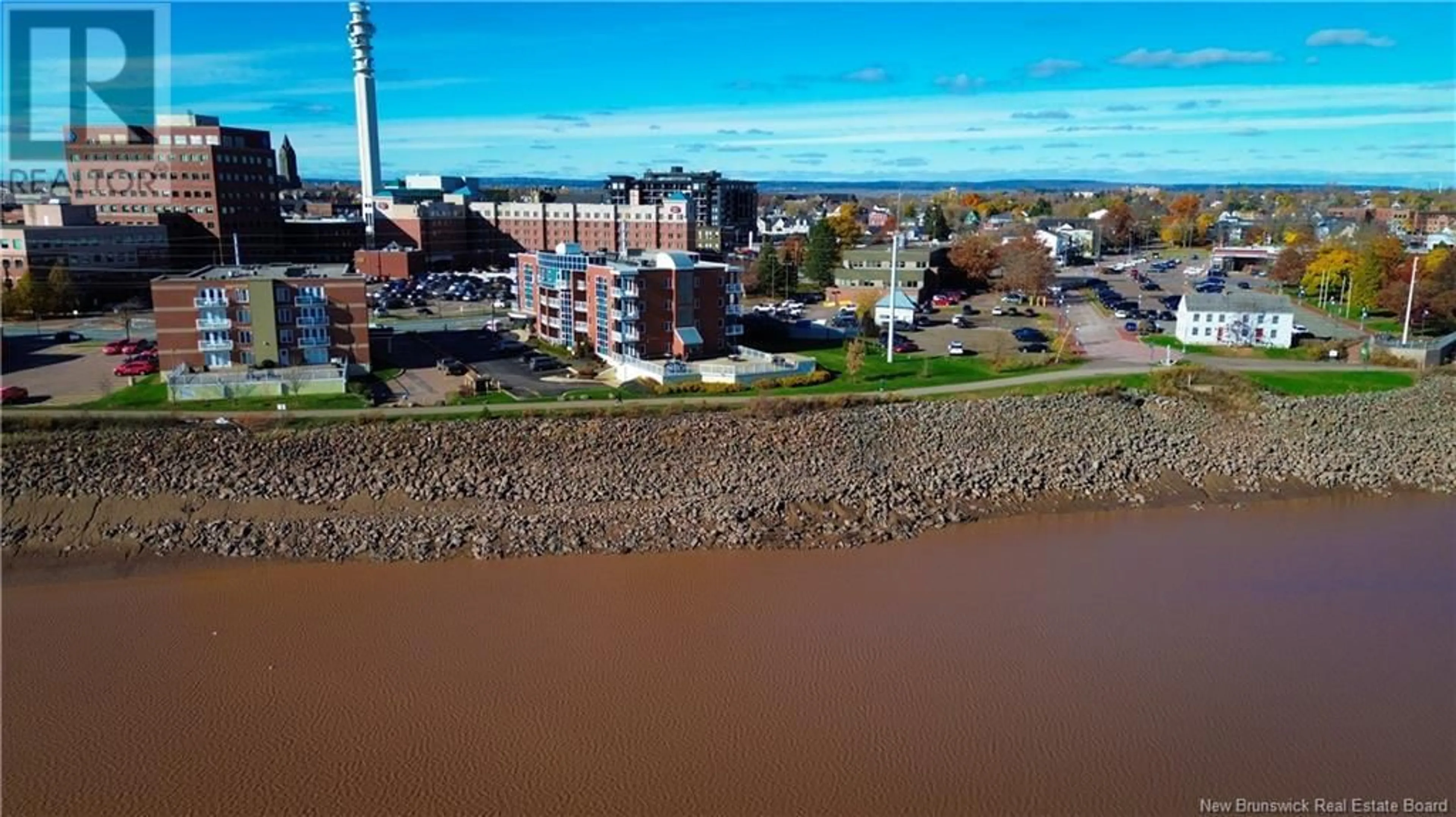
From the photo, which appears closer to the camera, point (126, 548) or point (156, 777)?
point (156, 777)

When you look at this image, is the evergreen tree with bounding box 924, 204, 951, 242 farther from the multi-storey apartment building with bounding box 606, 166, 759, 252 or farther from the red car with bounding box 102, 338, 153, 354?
the red car with bounding box 102, 338, 153, 354

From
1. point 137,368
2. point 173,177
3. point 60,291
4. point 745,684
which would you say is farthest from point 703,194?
point 745,684

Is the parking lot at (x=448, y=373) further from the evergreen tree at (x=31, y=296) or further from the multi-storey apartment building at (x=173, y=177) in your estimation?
the multi-storey apartment building at (x=173, y=177)

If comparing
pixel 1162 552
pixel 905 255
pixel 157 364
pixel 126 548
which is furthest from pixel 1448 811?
pixel 905 255

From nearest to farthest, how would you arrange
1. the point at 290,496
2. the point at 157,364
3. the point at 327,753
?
the point at 327,753
the point at 290,496
the point at 157,364

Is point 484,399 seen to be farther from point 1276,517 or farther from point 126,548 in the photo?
point 1276,517

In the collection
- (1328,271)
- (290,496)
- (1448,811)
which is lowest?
(1448,811)

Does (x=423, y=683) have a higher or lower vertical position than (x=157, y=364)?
lower
